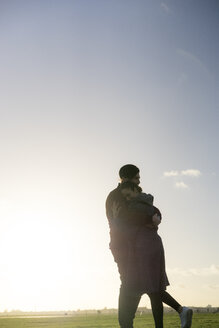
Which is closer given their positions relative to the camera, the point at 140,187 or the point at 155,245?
the point at 155,245

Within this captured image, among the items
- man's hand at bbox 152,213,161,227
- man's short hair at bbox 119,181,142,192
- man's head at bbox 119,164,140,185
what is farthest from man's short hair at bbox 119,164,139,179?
man's hand at bbox 152,213,161,227

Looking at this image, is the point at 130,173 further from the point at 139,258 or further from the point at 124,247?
the point at 139,258

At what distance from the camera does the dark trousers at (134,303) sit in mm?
4465

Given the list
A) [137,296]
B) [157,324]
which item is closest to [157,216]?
[137,296]

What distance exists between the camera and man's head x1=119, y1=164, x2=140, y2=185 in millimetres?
4941

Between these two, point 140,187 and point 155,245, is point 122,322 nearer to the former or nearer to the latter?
point 155,245

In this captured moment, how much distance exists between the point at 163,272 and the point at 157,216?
2.40ft

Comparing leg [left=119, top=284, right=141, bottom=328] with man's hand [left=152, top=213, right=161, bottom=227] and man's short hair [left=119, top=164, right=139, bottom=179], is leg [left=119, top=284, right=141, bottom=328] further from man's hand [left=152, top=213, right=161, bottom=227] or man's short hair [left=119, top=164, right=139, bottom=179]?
man's short hair [left=119, top=164, right=139, bottom=179]

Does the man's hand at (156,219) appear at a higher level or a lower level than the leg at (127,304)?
higher

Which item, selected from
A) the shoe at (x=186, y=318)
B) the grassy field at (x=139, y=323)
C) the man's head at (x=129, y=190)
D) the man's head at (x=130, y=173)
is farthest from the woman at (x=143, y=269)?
the grassy field at (x=139, y=323)

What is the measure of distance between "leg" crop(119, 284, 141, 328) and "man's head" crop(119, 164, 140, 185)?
140 cm

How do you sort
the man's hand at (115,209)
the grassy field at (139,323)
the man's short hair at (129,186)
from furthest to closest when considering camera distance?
the grassy field at (139,323), the man's short hair at (129,186), the man's hand at (115,209)

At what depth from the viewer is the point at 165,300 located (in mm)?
4547

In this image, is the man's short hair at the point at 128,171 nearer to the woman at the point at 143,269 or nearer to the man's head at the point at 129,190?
the man's head at the point at 129,190
